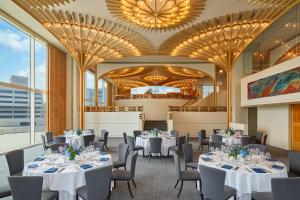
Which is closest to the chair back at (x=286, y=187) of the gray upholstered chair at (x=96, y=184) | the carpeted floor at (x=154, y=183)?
→ the carpeted floor at (x=154, y=183)

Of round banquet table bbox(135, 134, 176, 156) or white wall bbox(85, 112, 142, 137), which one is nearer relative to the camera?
round banquet table bbox(135, 134, 176, 156)

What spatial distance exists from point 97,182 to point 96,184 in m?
0.03

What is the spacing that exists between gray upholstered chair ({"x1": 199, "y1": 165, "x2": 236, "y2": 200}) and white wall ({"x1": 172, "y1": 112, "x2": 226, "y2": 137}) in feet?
38.5

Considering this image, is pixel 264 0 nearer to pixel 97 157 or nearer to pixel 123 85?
pixel 97 157

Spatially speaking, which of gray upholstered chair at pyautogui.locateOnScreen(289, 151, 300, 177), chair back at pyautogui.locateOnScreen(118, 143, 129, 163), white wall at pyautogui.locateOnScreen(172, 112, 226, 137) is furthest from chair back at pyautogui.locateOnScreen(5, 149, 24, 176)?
white wall at pyautogui.locateOnScreen(172, 112, 226, 137)

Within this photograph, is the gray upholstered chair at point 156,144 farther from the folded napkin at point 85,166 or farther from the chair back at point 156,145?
the folded napkin at point 85,166

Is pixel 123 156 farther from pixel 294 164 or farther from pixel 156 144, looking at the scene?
pixel 294 164

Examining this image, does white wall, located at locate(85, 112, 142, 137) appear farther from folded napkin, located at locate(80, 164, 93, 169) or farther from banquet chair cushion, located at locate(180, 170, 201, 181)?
folded napkin, located at locate(80, 164, 93, 169)

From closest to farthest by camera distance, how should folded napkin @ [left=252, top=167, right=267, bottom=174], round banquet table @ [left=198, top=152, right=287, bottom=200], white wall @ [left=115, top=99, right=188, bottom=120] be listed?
1. round banquet table @ [left=198, top=152, right=287, bottom=200]
2. folded napkin @ [left=252, top=167, right=267, bottom=174]
3. white wall @ [left=115, top=99, right=188, bottom=120]

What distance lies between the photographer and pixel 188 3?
7613mm

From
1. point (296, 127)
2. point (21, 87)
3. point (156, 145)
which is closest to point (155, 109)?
point (296, 127)

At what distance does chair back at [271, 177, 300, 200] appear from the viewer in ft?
9.45

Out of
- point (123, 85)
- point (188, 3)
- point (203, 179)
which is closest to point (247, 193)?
point (203, 179)

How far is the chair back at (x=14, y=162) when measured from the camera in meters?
4.40
